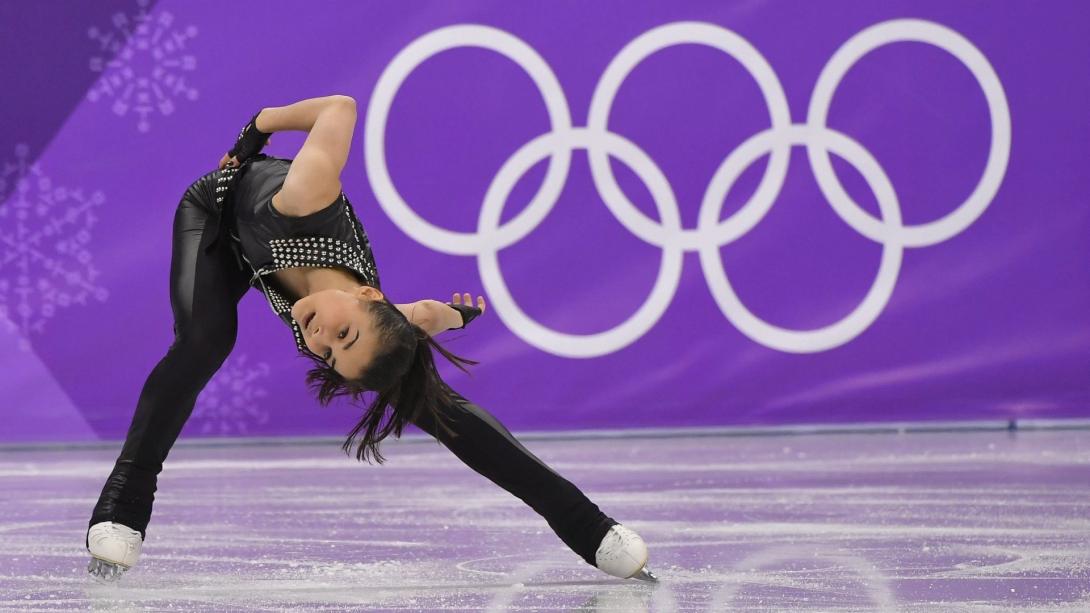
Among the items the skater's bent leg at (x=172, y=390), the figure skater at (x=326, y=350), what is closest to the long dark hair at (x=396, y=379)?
the figure skater at (x=326, y=350)

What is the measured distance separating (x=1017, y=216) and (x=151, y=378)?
4.60 m

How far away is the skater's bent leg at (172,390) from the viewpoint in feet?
10.4

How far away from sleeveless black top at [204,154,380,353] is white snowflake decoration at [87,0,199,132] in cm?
324

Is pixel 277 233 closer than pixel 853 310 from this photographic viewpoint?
Yes

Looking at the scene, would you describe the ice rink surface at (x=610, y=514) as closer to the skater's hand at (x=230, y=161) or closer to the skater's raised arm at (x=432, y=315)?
the skater's raised arm at (x=432, y=315)

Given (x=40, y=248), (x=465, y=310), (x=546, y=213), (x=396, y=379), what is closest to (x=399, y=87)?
(x=546, y=213)

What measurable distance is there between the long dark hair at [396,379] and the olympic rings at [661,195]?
11.0ft

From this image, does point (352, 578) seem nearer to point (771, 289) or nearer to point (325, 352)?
point (325, 352)

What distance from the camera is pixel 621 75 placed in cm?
655

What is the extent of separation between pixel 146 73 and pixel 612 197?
2.21m

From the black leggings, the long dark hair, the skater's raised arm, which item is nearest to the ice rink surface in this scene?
the black leggings

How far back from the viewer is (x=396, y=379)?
121 inches

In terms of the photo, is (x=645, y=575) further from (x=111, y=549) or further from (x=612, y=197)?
(x=612, y=197)

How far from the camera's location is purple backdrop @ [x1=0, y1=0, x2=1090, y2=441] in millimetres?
6496
